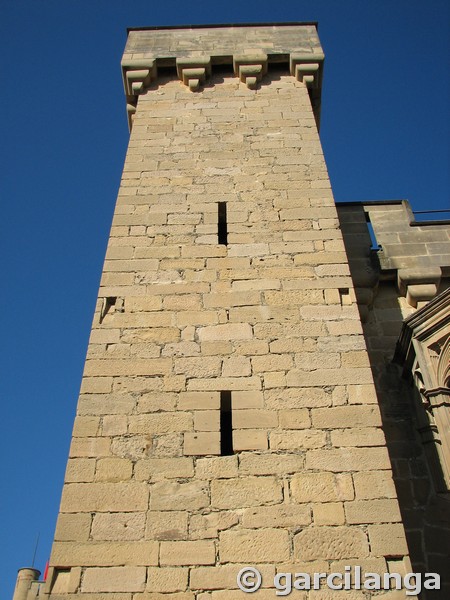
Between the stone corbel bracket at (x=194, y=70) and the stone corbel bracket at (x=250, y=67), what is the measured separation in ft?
1.44

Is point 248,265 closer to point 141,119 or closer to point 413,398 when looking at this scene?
point 413,398

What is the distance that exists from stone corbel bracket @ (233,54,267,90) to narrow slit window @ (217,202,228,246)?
2950 mm

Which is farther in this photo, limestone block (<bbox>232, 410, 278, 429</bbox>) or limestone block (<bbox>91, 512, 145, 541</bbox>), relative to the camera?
limestone block (<bbox>232, 410, 278, 429</bbox>)

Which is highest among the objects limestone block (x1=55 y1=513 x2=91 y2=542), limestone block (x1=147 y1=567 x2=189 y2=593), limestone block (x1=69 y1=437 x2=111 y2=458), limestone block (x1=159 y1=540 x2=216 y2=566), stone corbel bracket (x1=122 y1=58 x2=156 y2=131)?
stone corbel bracket (x1=122 y1=58 x2=156 y2=131)

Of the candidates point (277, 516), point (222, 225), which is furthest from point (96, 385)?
point (222, 225)

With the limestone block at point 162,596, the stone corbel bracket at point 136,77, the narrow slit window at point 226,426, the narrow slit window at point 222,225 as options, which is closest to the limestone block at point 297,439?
the narrow slit window at point 226,426

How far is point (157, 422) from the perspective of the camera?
4.42 meters

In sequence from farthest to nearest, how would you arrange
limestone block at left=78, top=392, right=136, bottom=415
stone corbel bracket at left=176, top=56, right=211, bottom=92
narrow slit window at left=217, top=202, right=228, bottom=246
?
stone corbel bracket at left=176, top=56, right=211, bottom=92
narrow slit window at left=217, top=202, right=228, bottom=246
limestone block at left=78, top=392, right=136, bottom=415

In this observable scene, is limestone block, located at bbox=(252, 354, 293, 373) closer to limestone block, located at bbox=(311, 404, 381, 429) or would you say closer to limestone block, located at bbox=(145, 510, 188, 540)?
limestone block, located at bbox=(311, 404, 381, 429)

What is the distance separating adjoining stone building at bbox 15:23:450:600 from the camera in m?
3.79

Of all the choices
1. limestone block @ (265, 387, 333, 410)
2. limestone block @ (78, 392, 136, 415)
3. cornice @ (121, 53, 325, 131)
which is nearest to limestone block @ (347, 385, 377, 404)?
limestone block @ (265, 387, 333, 410)

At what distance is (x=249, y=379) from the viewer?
4.66 metres

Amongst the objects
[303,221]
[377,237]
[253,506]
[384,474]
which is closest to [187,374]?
[253,506]

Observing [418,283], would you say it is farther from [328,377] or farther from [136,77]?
[136,77]
